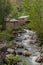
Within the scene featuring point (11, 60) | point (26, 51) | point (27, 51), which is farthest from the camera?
point (27, 51)

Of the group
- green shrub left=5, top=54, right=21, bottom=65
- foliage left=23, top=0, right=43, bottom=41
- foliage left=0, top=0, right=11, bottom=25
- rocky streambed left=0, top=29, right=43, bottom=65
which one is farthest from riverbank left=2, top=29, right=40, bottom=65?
foliage left=0, top=0, right=11, bottom=25

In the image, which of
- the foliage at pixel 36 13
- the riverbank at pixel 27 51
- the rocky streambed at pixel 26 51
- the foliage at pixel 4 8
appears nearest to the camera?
the rocky streambed at pixel 26 51

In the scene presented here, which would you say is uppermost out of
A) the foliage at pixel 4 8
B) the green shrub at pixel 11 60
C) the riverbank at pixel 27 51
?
the foliage at pixel 4 8

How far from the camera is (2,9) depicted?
1938 centimetres

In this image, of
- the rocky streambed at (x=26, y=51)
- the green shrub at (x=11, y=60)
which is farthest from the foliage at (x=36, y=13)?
the green shrub at (x=11, y=60)

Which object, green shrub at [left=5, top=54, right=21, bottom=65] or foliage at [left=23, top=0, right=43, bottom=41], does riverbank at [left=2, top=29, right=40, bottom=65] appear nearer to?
green shrub at [left=5, top=54, right=21, bottom=65]

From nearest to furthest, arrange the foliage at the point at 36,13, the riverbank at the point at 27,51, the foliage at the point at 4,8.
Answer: the riverbank at the point at 27,51 < the foliage at the point at 36,13 < the foliage at the point at 4,8

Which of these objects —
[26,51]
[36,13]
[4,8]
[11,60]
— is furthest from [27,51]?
[4,8]

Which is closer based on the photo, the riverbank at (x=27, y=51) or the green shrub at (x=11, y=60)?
the green shrub at (x=11, y=60)

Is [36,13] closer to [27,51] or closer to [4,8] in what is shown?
[27,51]

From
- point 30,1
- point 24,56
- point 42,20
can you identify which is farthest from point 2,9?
point 24,56

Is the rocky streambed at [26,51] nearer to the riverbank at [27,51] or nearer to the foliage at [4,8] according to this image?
the riverbank at [27,51]

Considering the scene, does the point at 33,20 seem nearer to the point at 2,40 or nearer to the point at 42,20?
the point at 42,20

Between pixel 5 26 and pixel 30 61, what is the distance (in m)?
9.25
